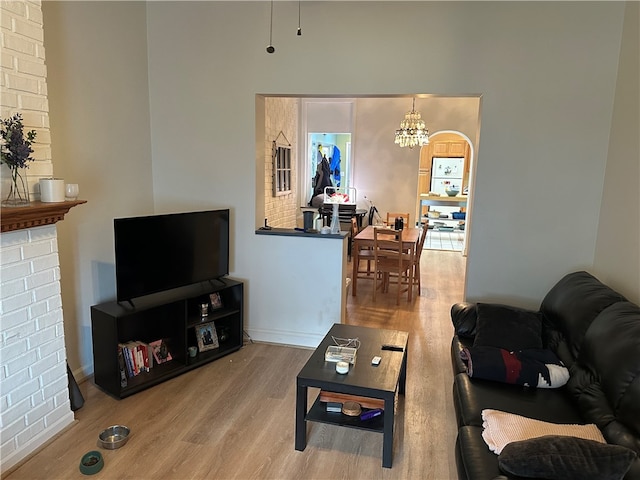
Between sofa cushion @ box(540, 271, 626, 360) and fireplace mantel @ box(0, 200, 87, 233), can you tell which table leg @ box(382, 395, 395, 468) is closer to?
sofa cushion @ box(540, 271, 626, 360)

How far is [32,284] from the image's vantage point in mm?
2350

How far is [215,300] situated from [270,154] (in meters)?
2.82

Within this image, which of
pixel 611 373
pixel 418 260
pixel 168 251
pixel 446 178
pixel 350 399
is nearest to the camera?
pixel 611 373

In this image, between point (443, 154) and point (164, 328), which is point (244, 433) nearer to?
point (164, 328)

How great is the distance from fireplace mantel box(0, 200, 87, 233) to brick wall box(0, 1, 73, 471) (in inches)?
2.7

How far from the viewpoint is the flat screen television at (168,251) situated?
297cm

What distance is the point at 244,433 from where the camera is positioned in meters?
2.64

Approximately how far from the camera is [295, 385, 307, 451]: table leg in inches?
95.6

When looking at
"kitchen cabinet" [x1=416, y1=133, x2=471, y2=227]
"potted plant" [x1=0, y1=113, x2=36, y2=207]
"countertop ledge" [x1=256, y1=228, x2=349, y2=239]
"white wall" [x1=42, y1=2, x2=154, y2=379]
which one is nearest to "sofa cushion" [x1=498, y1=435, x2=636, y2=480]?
"countertop ledge" [x1=256, y1=228, x2=349, y2=239]

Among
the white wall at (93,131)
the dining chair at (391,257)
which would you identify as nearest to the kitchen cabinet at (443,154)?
the dining chair at (391,257)

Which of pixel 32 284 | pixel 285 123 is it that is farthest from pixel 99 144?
pixel 285 123

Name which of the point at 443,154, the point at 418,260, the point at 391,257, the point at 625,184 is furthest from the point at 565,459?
the point at 443,154

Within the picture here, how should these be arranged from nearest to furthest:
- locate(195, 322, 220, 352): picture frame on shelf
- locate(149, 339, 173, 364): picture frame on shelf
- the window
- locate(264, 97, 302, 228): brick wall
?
locate(149, 339, 173, 364): picture frame on shelf, locate(195, 322, 220, 352): picture frame on shelf, locate(264, 97, 302, 228): brick wall, the window

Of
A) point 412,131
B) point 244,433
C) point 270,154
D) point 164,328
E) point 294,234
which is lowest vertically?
point 244,433
